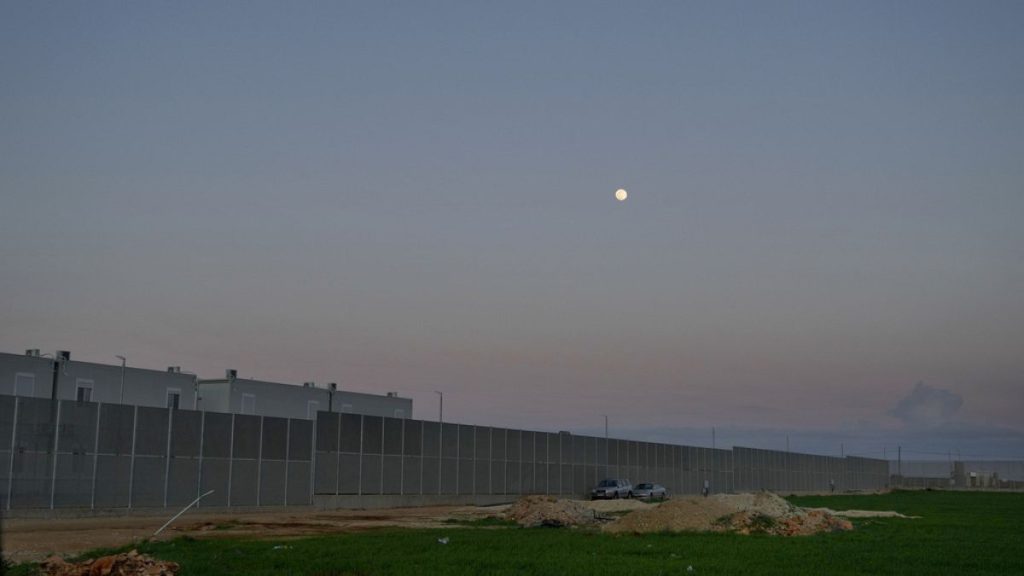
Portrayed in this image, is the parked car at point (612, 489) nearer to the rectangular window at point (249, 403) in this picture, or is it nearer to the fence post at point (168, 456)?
the rectangular window at point (249, 403)

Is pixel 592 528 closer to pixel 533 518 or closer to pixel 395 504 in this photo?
pixel 533 518

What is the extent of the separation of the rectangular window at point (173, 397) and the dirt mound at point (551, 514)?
3514 centimetres

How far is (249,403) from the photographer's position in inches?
3063

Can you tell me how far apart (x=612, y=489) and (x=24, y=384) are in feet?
132

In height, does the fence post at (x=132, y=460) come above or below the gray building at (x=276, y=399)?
below

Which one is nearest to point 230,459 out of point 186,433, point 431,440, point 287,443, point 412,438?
point 186,433

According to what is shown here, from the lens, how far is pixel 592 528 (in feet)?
132

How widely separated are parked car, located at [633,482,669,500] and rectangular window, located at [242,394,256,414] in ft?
96.1

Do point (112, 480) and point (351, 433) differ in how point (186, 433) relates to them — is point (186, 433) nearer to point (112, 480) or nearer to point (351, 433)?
point (112, 480)

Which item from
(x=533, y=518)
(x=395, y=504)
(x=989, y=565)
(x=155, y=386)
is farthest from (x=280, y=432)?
(x=989, y=565)

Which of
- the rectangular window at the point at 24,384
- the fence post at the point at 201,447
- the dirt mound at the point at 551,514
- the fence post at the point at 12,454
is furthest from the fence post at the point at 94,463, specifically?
the rectangular window at the point at 24,384

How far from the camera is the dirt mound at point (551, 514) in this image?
136ft

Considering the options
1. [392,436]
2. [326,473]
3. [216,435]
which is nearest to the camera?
[216,435]

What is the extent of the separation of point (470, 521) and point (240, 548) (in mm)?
18112
